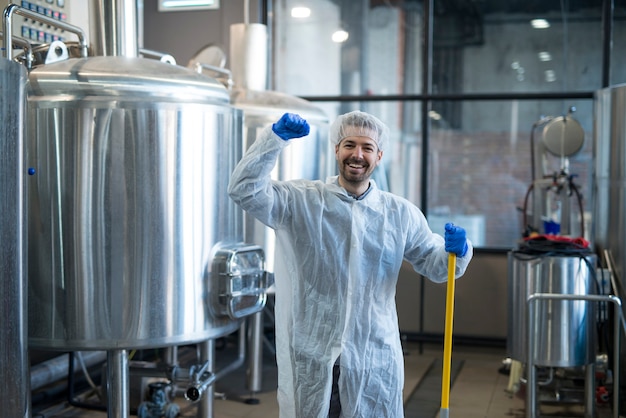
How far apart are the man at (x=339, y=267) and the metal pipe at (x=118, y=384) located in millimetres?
919

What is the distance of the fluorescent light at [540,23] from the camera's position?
5.34 meters

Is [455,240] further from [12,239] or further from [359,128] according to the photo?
[12,239]

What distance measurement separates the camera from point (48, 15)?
13.3 feet

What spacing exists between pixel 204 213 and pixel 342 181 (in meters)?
0.86

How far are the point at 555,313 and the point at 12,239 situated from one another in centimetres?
248

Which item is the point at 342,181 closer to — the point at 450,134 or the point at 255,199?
the point at 255,199

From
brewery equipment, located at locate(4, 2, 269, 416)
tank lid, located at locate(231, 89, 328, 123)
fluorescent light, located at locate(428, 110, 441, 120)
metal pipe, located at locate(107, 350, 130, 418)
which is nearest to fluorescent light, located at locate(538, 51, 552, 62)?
fluorescent light, located at locate(428, 110, 441, 120)

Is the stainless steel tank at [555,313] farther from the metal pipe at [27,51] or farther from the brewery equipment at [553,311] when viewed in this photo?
the metal pipe at [27,51]

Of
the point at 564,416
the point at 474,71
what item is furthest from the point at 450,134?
the point at 564,416

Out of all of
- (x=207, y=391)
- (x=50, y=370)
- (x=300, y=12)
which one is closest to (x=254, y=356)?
(x=207, y=391)

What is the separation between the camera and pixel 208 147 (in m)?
3.26

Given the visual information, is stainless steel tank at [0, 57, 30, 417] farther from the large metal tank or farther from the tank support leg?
the large metal tank

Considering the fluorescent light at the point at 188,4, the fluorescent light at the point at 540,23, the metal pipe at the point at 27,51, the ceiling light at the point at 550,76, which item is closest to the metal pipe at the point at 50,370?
the metal pipe at the point at 27,51

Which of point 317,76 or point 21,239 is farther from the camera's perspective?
point 317,76
